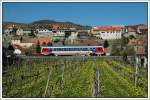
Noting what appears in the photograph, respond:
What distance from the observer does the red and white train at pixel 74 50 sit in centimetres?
962

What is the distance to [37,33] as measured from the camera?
9781 millimetres

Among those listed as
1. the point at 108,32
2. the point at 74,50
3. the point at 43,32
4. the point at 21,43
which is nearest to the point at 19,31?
the point at 21,43

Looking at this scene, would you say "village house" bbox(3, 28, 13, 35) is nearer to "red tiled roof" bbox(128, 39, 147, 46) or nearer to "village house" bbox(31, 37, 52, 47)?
"village house" bbox(31, 37, 52, 47)

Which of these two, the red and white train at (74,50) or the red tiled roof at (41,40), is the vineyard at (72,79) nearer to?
the red and white train at (74,50)

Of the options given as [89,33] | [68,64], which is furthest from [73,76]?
[89,33]

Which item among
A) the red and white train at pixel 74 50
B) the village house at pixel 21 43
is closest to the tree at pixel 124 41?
the red and white train at pixel 74 50

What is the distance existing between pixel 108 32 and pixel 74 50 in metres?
0.90

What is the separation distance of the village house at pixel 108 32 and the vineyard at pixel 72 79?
22.8 inches

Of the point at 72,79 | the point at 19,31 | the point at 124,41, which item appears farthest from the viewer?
the point at 124,41

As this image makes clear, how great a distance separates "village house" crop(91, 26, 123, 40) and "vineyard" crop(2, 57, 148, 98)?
0.58 meters

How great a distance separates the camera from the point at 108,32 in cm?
960

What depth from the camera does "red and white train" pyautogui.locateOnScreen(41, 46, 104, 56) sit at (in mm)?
9617

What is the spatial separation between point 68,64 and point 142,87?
184cm

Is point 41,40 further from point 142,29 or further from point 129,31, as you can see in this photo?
point 142,29
